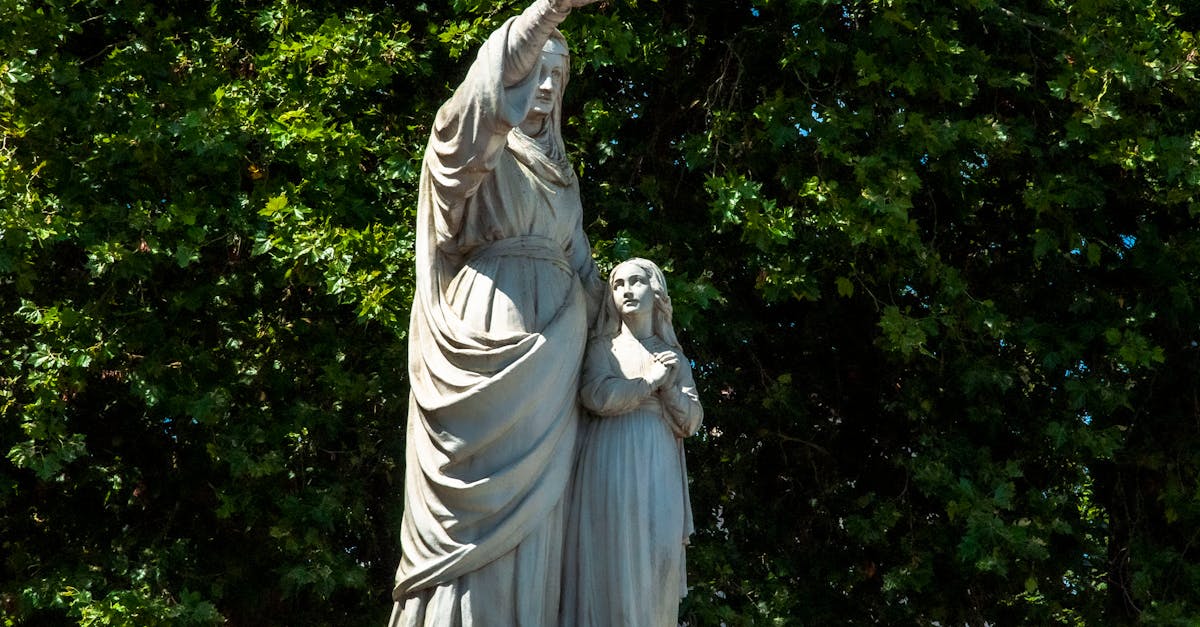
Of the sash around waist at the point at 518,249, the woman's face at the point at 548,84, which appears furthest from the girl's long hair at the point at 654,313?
the woman's face at the point at 548,84

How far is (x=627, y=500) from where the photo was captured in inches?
288

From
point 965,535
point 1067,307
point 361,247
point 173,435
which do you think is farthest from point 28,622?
point 1067,307

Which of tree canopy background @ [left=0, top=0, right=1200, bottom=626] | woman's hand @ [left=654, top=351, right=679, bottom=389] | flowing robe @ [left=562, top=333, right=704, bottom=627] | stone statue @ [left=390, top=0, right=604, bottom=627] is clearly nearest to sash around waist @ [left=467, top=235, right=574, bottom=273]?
stone statue @ [left=390, top=0, right=604, bottom=627]

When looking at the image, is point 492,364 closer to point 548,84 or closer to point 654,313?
point 654,313

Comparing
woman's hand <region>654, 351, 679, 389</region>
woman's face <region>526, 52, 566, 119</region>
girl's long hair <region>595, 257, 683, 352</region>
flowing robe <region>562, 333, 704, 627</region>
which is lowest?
flowing robe <region>562, 333, 704, 627</region>

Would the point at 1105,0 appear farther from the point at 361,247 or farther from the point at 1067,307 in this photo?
the point at 361,247

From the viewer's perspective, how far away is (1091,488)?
13703mm

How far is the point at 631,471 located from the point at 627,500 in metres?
0.11

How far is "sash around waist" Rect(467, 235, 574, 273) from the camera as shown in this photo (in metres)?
7.51

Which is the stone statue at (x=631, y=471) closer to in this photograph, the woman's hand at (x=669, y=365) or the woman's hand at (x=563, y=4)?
the woman's hand at (x=669, y=365)

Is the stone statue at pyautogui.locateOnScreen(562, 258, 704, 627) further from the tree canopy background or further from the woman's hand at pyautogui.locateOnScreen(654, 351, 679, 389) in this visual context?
the tree canopy background

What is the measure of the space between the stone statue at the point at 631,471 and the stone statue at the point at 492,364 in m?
0.08

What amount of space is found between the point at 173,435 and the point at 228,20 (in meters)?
2.63

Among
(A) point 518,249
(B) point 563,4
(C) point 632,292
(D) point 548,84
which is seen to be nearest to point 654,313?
(C) point 632,292
